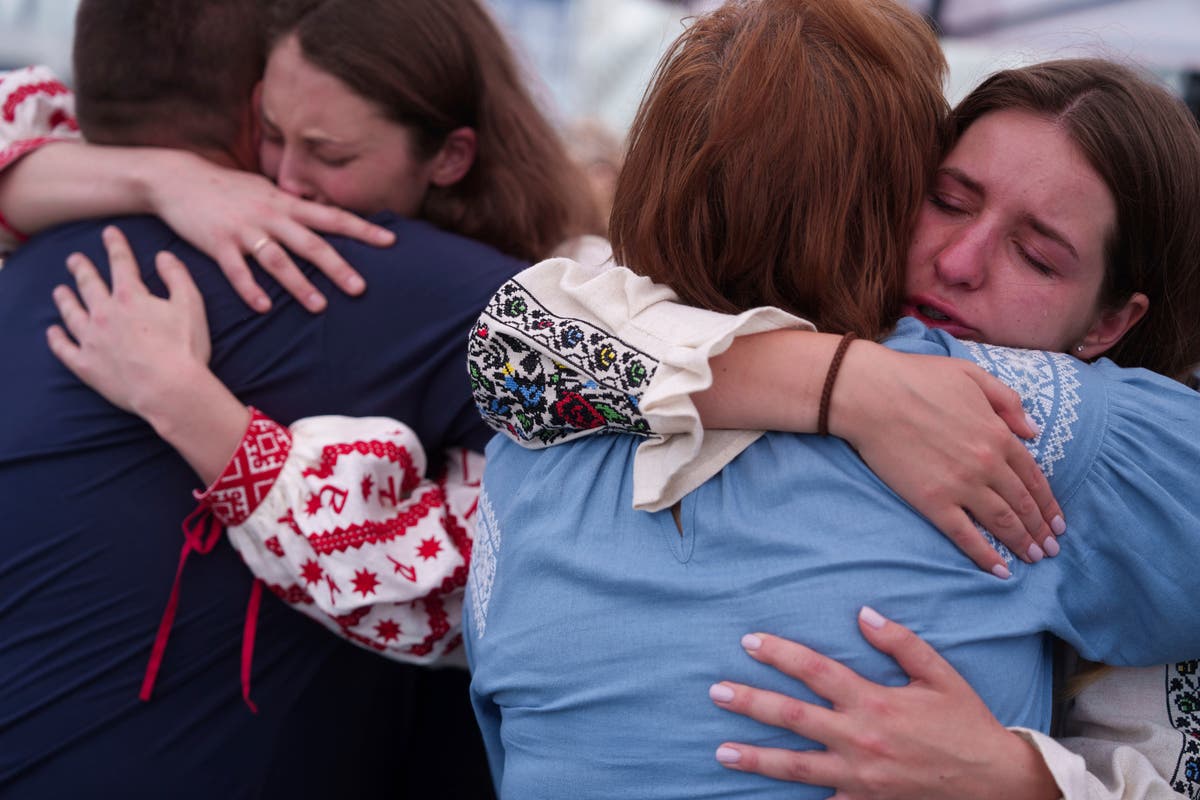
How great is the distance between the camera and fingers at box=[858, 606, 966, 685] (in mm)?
998

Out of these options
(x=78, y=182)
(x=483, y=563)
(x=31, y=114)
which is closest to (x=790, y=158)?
(x=483, y=563)

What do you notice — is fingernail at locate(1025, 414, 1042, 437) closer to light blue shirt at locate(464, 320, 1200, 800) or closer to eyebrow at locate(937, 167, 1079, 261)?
light blue shirt at locate(464, 320, 1200, 800)

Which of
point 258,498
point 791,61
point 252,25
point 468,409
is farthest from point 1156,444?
point 252,25

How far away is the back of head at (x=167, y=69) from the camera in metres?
1.69

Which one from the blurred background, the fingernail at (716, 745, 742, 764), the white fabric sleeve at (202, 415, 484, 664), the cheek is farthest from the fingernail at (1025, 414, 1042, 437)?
the blurred background

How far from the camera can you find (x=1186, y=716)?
1105mm

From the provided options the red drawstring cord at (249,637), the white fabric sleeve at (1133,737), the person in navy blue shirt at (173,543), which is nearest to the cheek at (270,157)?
the person in navy blue shirt at (173,543)

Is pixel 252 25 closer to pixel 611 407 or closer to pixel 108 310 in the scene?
pixel 108 310

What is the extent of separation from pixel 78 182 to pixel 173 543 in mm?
610

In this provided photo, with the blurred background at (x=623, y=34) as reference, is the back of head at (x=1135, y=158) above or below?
above

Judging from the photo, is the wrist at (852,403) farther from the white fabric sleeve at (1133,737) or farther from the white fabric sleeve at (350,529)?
the white fabric sleeve at (350,529)

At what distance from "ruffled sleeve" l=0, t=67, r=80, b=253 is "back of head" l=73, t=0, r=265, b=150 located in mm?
122

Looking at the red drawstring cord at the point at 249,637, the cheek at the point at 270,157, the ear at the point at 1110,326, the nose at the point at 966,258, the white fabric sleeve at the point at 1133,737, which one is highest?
the nose at the point at 966,258

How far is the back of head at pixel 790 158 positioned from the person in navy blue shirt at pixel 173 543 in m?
0.51
